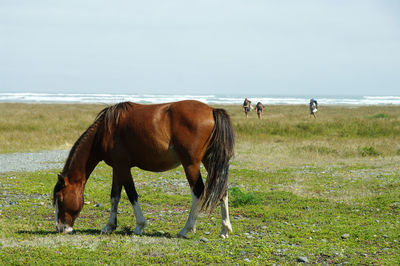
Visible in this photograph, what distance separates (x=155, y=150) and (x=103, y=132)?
41.8 inches

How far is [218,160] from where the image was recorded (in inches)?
290

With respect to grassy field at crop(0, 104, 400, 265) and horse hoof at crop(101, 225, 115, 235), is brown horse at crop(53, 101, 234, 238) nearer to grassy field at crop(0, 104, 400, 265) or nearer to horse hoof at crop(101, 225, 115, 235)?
horse hoof at crop(101, 225, 115, 235)

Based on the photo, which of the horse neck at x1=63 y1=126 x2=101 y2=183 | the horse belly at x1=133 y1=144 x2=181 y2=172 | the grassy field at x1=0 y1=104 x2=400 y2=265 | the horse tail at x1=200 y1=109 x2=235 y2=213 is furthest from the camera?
the horse neck at x1=63 y1=126 x2=101 y2=183

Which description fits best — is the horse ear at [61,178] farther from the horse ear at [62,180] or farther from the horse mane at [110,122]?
the horse mane at [110,122]

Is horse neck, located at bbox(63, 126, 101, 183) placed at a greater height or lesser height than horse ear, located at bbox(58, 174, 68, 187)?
greater

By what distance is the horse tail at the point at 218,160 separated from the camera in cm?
720

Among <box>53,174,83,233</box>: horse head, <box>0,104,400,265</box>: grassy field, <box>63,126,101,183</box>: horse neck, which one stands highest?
<box>63,126,101,183</box>: horse neck

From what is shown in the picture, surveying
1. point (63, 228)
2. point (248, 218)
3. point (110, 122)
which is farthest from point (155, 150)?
point (248, 218)

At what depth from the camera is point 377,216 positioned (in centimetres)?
963

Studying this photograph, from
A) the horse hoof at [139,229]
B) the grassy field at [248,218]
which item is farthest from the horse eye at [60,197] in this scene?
the horse hoof at [139,229]

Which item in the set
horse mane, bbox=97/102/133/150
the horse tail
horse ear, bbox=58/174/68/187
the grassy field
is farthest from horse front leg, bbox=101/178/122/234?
the horse tail

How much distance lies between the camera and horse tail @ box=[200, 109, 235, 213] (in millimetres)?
7203

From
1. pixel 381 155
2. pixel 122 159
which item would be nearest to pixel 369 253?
pixel 122 159

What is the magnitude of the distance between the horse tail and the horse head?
2264 mm
